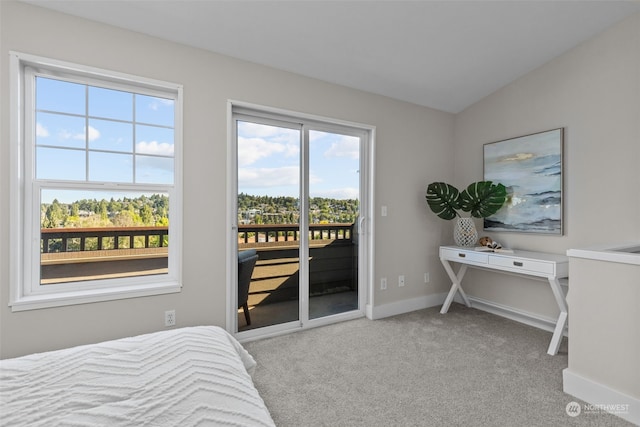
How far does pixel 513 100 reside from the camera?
3.19 meters

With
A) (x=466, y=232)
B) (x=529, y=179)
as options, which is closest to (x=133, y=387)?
(x=466, y=232)

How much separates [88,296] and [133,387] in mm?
1418

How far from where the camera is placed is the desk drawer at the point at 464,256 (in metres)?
2.91

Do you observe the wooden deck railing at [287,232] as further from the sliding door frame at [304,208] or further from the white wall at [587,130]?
the white wall at [587,130]

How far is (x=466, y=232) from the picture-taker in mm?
3289

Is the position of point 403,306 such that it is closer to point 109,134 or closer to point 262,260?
point 262,260

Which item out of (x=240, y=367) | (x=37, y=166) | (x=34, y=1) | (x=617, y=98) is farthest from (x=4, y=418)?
(x=617, y=98)

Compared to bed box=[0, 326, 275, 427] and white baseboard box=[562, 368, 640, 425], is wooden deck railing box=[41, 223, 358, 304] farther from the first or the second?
white baseboard box=[562, 368, 640, 425]

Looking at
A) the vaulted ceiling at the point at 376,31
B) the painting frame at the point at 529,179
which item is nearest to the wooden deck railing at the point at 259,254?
the vaulted ceiling at the point at 376,31

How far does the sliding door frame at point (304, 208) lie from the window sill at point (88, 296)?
0.49 metres

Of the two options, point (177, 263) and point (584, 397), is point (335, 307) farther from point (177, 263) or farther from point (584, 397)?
point (584, 397)

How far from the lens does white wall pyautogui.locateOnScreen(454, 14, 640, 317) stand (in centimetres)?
241

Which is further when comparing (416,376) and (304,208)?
(304,208)

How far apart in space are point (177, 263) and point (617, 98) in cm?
372
